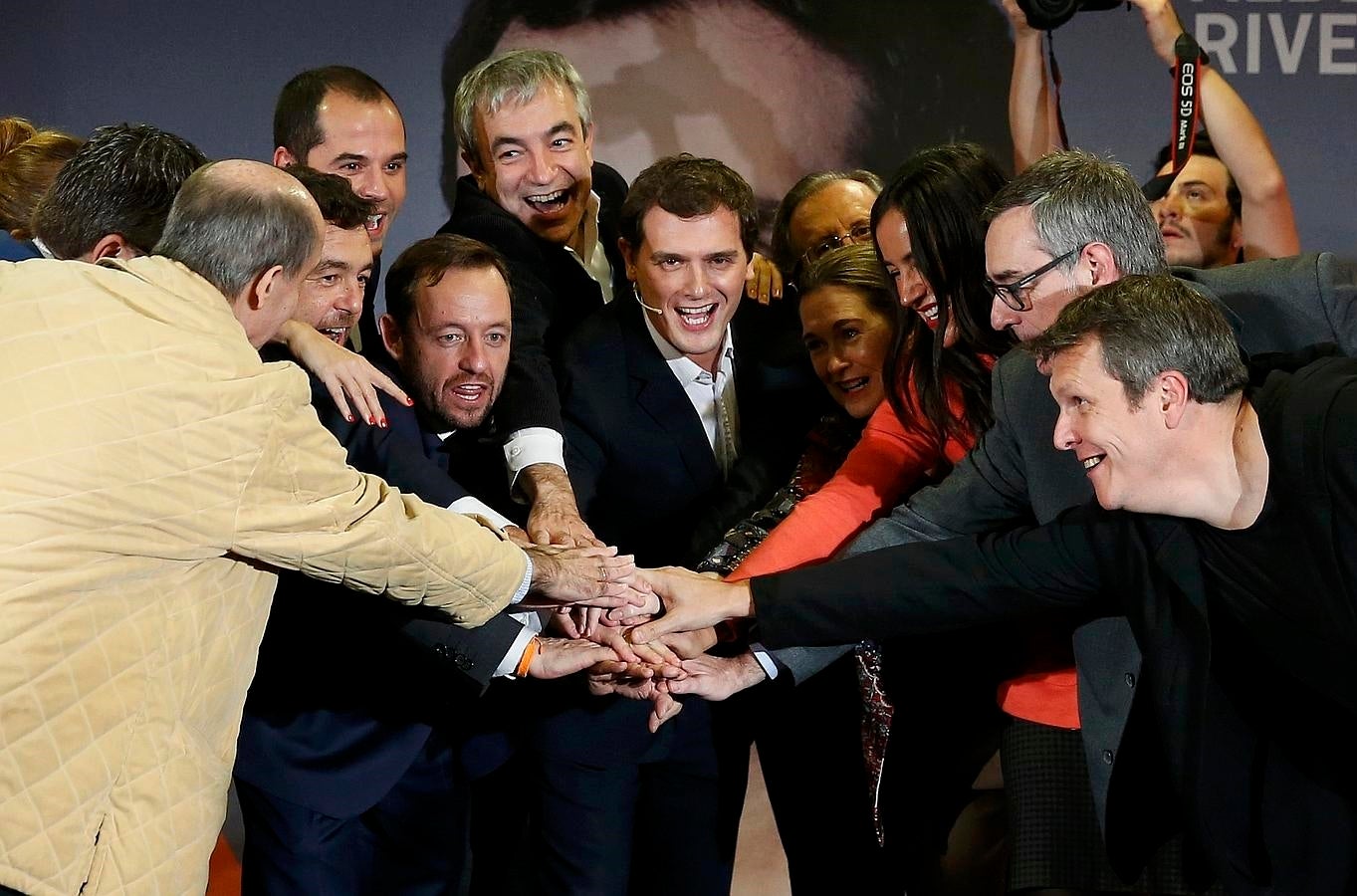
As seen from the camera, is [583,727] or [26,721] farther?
[583,727]

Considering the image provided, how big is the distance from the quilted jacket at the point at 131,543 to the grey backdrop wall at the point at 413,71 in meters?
2.72

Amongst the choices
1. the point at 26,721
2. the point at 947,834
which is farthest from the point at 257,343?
the point at 947,834

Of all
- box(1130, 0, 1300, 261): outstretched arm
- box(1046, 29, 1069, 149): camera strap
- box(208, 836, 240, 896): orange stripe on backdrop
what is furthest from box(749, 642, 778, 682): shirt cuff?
box(1046, 29, 1069, 149): camera strap

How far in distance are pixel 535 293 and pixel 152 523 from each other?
144 centimetres

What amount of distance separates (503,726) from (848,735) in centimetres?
68

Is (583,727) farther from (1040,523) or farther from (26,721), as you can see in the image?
(26,721)

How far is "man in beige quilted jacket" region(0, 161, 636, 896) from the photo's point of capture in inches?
73.9

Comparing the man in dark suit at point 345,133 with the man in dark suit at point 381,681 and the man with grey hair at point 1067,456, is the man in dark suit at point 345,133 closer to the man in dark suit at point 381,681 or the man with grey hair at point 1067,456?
the man in dark suit at point 381,681

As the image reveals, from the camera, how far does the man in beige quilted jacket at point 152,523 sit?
1876 millimetres

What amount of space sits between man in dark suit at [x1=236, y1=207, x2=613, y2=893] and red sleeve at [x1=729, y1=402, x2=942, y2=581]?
38cm

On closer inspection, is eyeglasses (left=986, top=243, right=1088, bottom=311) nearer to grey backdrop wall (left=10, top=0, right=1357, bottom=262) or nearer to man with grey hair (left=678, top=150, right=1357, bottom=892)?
man with grey hair (left=678, top=150, right=1357, bottom=892)

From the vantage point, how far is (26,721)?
188cm

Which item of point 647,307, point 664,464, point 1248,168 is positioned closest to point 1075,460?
point 664,464

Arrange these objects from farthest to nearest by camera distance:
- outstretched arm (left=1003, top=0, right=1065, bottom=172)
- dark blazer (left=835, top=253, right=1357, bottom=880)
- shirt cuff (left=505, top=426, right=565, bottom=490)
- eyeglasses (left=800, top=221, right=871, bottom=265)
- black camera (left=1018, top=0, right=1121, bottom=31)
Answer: outstretched arm (left=1003, top=0, right=1065, bottom=172) → black camera (left=1018, top=0, right=1121, bottom=31) → eyeglasses (left=800, top=221, right=871, bottom=265) → shirt cuff (left=505, top=426, right=565, bottom=490) → dark blazer (left=835, top=253, right=1357, bottom=880)
